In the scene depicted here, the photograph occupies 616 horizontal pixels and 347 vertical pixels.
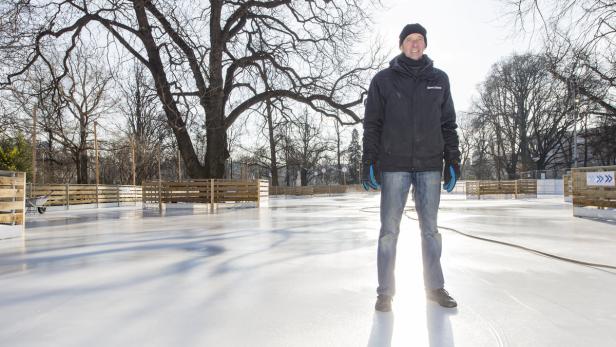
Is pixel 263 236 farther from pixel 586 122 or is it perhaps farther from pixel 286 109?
pixel 586 122

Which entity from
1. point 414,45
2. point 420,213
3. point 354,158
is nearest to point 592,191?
point 420,213

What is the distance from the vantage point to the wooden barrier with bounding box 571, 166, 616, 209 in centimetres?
929

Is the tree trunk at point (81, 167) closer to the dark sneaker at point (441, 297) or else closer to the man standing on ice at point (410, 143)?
the man standing on ice at point (410, 143)

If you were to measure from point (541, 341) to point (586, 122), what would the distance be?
116ft

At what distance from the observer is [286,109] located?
1628cm

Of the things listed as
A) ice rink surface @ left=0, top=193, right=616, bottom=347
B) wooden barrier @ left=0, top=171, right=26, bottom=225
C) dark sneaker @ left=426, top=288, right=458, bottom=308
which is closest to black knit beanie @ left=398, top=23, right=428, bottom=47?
dark sneaker @ left=426, top=288, right=458, bottom=308

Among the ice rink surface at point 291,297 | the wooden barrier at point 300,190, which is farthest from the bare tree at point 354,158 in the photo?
the ice rink surface at point 291,297

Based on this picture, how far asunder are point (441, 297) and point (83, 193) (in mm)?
20005

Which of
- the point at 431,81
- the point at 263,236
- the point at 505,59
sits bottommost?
the point at 263,236

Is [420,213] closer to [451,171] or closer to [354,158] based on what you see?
[451,171]

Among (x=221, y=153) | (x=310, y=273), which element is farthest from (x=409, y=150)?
(x=221, y=153)

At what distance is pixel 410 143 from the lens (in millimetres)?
2598

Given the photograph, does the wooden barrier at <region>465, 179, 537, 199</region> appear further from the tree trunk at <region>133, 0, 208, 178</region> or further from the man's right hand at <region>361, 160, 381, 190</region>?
the man's right hand at <region>361, 160, 381, 190</region>

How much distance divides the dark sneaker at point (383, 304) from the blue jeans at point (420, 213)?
158mm
